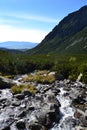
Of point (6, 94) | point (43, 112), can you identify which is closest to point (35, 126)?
point (43, 112)

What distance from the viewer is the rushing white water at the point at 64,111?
2892cm

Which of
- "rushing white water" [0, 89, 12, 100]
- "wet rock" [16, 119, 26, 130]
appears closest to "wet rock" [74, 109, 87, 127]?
"wet rock" [16, 119, 26, 130]

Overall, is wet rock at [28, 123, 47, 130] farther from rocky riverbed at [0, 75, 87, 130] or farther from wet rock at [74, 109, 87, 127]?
wet rock at [74, 109, 87, 127]

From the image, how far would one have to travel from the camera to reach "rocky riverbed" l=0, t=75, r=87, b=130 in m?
28.5

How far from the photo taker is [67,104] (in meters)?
36.6

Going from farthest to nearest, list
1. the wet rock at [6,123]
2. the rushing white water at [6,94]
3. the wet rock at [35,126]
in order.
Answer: the rushing white water at [6,94], the wet rock at [6,123], the wet rock at [35,126]

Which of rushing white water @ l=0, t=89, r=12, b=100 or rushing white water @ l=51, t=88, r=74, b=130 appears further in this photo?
rushing white water @ l=0, t=89, r=12, b=100

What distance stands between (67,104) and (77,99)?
8.05ft

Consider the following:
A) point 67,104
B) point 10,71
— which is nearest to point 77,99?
point 67,104

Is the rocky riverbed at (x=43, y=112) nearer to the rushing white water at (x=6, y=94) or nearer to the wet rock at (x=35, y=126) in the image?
the wet rock at (x=35, y=126)

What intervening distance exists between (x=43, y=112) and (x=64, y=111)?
362cm

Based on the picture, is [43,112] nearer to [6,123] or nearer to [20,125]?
[20,125]

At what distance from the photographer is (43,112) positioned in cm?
3123

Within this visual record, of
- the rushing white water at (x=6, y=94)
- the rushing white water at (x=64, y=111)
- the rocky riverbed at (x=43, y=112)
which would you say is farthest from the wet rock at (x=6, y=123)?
the rushing white water at (x=6, y=94)
